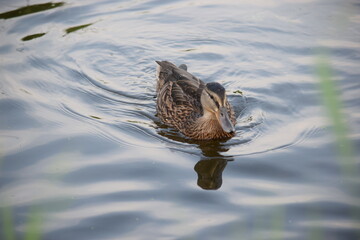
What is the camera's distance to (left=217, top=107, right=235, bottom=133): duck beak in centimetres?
674

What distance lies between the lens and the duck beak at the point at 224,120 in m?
6.74

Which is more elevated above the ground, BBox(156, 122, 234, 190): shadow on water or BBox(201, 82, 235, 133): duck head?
BBox(201, 82, 235, 133): duck head

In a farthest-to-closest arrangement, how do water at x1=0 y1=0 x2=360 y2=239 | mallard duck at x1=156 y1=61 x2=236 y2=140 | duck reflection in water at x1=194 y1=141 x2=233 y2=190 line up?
mallard duck at x1=156 y1=61 x2=236 y2=140, duck reflection in water at x1=194 y1=141 x2=233 y2=190, water at x1=0 y1=0 x2=360 y2=239

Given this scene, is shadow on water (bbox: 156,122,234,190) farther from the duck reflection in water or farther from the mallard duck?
the mallard duck

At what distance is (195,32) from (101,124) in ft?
13.2

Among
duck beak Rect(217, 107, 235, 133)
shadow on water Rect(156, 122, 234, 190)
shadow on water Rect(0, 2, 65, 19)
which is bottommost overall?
shadow on water Rect(156, 122, 234, 190)

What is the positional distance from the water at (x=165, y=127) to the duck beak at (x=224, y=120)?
325 millimetres

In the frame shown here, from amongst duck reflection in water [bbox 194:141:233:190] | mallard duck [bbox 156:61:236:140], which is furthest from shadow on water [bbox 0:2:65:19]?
duck reflection in water [bbox 194:141:233:190]

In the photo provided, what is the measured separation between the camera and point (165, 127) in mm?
7832

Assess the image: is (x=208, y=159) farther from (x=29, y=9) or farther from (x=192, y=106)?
(x=29, y=9)

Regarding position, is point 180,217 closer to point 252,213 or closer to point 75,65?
point 252,213

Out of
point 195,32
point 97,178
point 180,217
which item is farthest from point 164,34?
point 180,217

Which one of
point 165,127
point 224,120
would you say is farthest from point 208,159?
point 165,127

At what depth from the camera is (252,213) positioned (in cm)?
532
